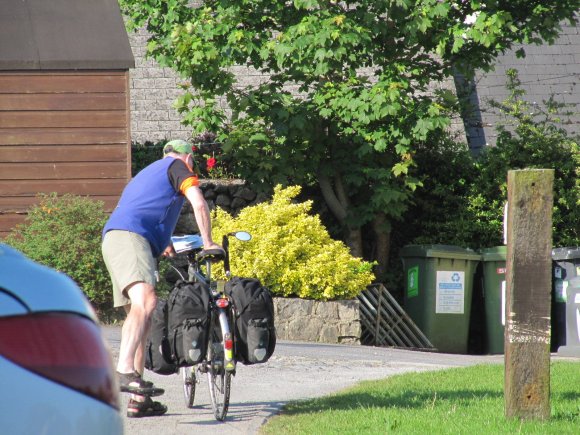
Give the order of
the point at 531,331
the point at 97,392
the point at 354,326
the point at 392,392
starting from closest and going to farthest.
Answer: the point at 97,392 → the point at 531,331 → the point at 392,392 → the point at 354,326

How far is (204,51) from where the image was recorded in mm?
13266

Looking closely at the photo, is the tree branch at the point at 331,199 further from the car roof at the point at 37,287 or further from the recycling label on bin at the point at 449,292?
the car roof at the point at 37,287

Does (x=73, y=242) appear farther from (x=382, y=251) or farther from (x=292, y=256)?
(x=382, y=251)

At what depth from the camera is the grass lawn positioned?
614 centimetres

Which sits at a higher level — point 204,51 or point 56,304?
point 204,51

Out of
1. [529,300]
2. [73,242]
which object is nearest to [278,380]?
[529,300]

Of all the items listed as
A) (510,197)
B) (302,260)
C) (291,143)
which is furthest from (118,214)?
(291,143)

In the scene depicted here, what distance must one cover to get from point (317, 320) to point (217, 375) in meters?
6.05

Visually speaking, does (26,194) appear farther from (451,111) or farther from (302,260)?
(451,111)

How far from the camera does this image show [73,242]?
1234 cm

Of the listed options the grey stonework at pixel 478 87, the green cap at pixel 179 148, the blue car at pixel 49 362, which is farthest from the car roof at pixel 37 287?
the grey stonework at pixel 478 87

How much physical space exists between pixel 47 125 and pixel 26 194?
3.14 feet

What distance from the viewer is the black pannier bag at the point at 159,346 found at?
654cm

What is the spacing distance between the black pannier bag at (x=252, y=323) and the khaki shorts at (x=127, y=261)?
21.1 inches
